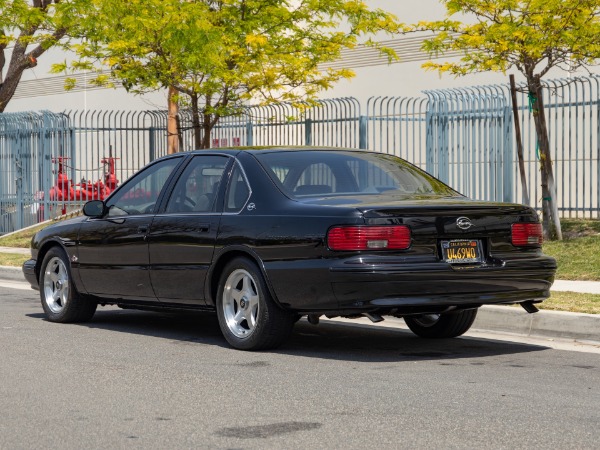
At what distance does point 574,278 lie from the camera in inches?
571

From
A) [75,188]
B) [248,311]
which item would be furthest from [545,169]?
[75,188]

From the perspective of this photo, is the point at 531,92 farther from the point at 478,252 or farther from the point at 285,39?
the point at 478,252

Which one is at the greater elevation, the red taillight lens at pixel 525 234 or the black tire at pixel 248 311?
the red taillight lens at pixel 525 234

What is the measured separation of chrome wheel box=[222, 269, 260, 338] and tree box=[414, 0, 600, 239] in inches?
330

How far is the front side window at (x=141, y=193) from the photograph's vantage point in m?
10.2

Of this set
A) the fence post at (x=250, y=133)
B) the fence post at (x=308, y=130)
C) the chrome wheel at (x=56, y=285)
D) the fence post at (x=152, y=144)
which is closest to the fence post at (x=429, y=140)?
the fence post at (x=308, y=130)

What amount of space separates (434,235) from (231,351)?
1.86 metres

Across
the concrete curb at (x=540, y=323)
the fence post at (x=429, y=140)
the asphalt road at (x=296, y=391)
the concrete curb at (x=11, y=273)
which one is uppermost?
the fence post at (x=429, y=140)

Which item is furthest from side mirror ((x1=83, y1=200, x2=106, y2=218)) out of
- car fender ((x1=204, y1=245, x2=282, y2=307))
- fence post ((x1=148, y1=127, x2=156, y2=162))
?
fence post ((x1=148, y1=127, x2=156, y2=162))

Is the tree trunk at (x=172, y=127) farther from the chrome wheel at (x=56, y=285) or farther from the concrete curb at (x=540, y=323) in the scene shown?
the concrete curb at (x=540, y=323)

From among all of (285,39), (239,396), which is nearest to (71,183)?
(285,39)

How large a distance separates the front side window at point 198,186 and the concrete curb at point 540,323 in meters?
2.78

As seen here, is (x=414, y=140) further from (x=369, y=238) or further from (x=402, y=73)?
(x=369, y=238)

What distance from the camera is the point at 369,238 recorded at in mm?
8203
